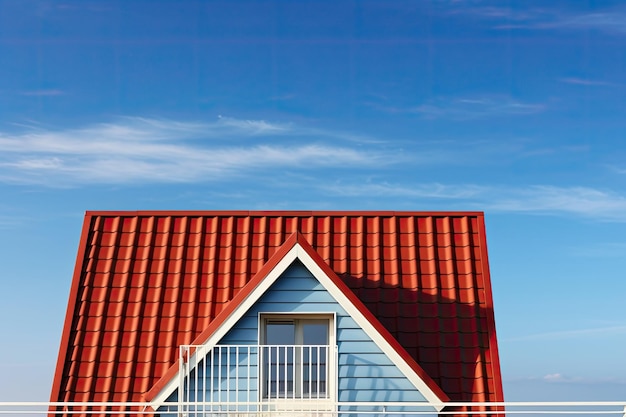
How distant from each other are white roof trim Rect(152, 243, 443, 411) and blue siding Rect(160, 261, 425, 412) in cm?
17

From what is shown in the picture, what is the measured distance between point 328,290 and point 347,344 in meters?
0.91

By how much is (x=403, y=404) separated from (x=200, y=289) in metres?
4.80

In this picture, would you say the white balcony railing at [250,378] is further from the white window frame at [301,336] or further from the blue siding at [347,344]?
the blue siding at [347,344]

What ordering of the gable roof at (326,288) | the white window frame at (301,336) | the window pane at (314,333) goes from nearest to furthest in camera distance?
the gable roof at (326,288), the white window frame at (301,336), the window pane at (314,333)

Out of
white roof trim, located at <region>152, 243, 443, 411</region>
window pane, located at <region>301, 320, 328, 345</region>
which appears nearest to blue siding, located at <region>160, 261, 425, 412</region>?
white roof trim, located at <region>152, 243, 443, 411</region>

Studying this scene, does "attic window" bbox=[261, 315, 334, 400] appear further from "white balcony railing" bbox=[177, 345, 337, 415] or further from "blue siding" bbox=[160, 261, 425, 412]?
"blue siding" bbox=[160, 261, 425, 412]

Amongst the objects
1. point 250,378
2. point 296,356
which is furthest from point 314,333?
point 250,378

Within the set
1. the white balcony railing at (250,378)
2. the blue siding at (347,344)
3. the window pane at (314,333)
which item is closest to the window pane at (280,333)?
the window pane at (314,333)

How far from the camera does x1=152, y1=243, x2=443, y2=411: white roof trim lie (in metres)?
12.7

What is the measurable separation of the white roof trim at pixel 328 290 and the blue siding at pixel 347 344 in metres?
0.17

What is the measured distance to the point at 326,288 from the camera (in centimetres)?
1283

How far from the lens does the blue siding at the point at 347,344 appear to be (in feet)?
42.3

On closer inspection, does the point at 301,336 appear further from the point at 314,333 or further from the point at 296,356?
the point at 296,356

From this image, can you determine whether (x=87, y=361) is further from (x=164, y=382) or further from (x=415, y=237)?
(x=415, y=237)
